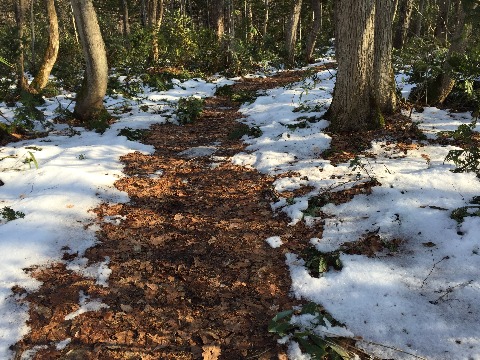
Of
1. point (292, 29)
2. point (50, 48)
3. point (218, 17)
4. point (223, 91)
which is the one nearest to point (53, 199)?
point (50, 48)

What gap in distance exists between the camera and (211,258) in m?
4.09

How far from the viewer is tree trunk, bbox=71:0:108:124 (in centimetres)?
759

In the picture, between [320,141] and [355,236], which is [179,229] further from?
[320,141]

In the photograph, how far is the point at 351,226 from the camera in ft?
14.3

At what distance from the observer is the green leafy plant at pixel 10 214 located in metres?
4.28

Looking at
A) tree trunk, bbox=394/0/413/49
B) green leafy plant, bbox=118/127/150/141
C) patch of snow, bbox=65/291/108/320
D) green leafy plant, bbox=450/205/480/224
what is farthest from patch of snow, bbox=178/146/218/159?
tree trunk, bbox=394/0/413/49

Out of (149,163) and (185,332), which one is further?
(149,163)

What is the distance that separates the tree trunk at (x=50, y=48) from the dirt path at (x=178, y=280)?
686 cm

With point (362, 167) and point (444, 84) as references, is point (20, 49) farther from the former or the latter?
point (444, 84)

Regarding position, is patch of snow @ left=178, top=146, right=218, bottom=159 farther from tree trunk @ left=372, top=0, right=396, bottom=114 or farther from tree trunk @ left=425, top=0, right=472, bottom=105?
tree trunk @ left=425, top=0, right=472, bottom=105

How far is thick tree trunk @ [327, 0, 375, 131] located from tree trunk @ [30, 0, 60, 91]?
27.8 feet

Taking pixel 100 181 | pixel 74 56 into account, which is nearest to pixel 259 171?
pixel 100 181

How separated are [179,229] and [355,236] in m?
2.31

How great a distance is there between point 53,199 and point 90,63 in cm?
453
